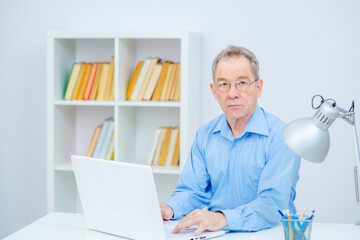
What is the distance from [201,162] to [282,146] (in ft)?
1.34

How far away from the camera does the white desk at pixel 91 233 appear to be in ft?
6.38

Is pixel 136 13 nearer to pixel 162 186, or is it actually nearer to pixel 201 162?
pixel 162 186

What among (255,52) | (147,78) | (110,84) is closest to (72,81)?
(110,84)

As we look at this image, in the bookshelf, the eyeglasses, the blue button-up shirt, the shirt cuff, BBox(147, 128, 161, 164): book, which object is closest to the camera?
the blue button-up shirt

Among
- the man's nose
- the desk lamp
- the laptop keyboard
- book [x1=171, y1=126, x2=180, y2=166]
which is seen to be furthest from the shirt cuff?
book [x1=171, y1=126, x2=180, y2=166]

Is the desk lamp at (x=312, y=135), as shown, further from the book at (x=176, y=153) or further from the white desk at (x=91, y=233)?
the book at (x=176, y=153)

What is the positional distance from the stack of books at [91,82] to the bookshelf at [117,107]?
3.0 inches

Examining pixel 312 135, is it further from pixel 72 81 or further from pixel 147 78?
pixel 72 81

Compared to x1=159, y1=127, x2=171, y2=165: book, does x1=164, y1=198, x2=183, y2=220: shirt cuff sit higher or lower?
lower

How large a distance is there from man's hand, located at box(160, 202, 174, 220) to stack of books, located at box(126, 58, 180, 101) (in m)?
1.50

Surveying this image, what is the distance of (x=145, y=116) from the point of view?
12.7 ft

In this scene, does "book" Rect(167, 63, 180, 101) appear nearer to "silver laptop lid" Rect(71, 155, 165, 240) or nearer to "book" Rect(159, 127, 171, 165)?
"book" Rect(159, 127, 171, 165)

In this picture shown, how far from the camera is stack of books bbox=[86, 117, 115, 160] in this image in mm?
3680

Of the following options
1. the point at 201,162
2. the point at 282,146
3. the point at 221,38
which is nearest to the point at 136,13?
the point at 221,38
